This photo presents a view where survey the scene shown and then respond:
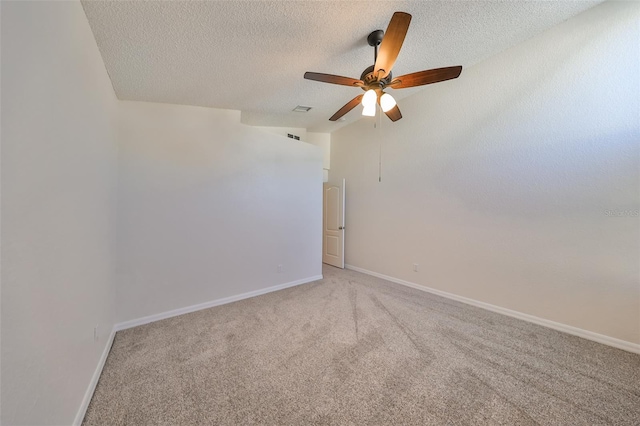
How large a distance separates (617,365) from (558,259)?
948 millimetres

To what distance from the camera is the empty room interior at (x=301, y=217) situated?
1271 mm

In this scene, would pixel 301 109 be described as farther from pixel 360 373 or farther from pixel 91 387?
pixel 91 387

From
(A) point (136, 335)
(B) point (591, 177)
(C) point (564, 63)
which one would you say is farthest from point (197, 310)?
(C) point (564, 63)

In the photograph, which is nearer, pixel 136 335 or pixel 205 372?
pixel 205 372

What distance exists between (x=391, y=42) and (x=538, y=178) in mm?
2275

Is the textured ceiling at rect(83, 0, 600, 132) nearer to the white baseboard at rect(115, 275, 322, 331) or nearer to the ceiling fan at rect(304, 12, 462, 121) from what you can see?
the ceiling fan at rect(304, 12, 462, 121)

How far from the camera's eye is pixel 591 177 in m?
2.39

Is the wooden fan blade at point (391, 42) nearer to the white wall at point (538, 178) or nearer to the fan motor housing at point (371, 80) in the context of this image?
the fan motor housing at point (371, 80)

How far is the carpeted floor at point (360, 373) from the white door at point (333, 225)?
2393 mm

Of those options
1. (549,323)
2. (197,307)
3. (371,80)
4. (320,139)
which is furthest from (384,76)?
(320,139)

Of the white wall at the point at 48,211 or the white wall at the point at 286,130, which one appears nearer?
the white wall at the point at 48,211

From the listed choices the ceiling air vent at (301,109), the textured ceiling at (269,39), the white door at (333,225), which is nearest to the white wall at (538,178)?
the textured ceiling at (269,39)

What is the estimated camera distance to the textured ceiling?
1860 millimetres

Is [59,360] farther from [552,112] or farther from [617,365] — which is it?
[552,112]
